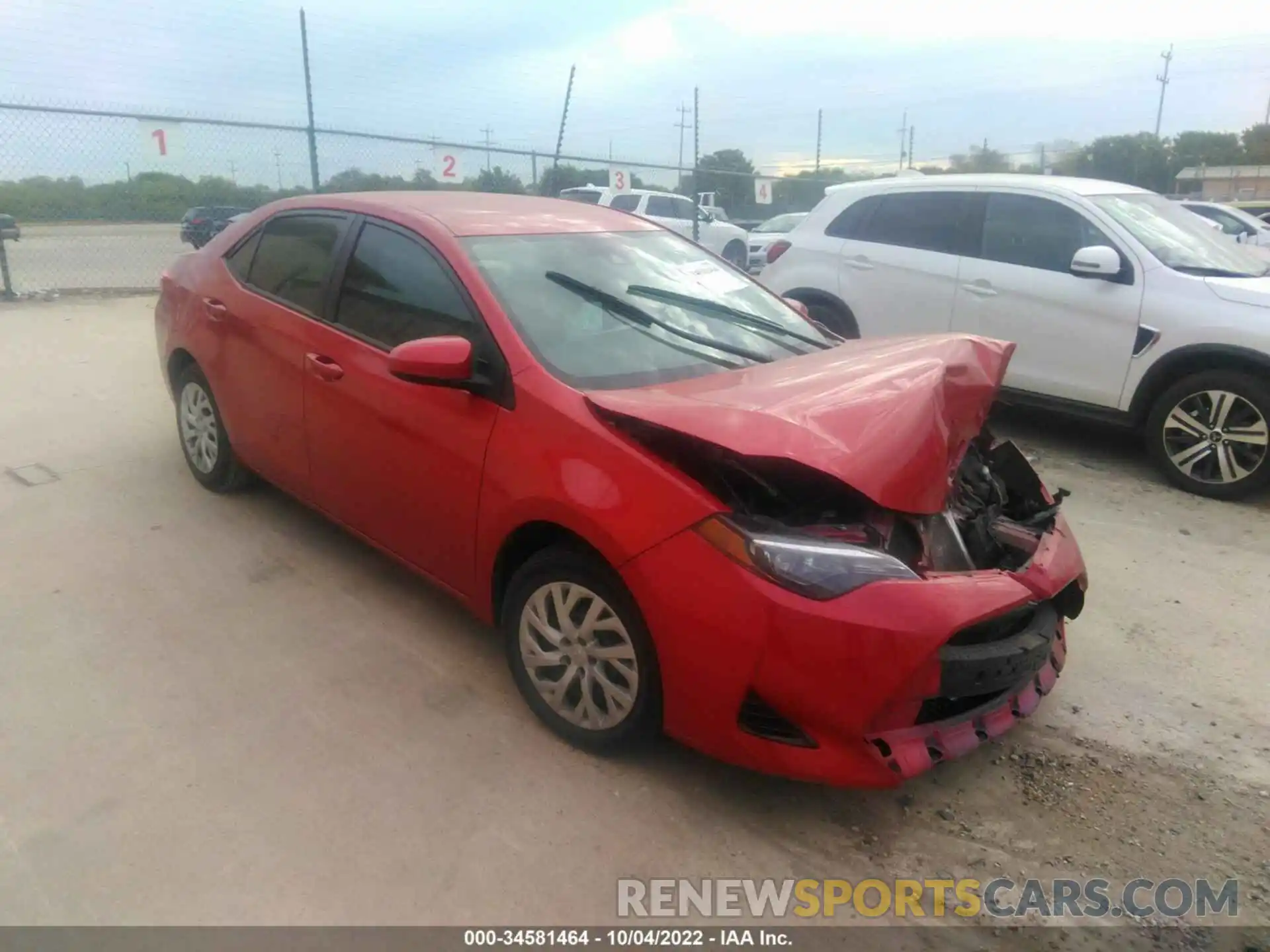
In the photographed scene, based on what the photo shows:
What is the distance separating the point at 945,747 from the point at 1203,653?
1841 mm

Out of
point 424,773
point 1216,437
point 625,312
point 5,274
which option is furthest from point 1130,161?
point 424,773

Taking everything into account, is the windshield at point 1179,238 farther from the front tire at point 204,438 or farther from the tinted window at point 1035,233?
the front tire at point 204,438

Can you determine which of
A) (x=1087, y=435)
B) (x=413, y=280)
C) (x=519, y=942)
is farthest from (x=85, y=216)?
(x=519, y=942)

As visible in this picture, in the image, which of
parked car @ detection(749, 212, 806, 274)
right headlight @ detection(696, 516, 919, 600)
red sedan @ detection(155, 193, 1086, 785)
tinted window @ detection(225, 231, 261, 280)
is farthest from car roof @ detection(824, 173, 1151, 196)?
parked car @ detection(749, 212, 806, 274)

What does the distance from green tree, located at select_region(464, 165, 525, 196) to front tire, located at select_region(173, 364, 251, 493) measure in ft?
31.8

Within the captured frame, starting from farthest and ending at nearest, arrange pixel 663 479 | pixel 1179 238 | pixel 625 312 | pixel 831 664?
pixel 1179 238 < pixel 625 312 < pixel 663 479 < pixel 831 664

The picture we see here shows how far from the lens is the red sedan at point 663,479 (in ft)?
8.21

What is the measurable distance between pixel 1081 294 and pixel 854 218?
195 cm

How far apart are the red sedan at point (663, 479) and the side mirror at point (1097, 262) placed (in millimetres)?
2654

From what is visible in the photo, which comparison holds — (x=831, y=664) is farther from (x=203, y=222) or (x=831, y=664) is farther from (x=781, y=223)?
(x=781, y=223)

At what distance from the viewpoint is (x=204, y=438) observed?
491 cm

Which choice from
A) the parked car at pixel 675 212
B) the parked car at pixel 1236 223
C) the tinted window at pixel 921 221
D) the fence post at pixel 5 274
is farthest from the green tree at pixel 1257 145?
the fence post at pixel 5 274

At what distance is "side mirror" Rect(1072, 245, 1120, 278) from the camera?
575 cm

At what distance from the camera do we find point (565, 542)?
2.95 m
